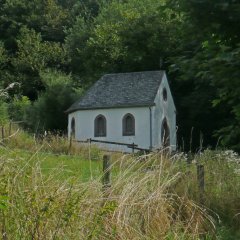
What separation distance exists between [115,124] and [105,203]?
3640 centimetres

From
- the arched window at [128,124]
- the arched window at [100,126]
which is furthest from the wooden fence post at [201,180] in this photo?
the arched window at [100,126]

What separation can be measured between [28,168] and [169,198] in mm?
1974

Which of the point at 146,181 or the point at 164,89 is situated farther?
the point at 164,89

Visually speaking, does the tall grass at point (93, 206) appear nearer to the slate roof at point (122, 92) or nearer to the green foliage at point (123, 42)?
the slate roof at point (122, 92)

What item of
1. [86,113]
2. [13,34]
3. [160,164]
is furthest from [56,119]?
[160,164]

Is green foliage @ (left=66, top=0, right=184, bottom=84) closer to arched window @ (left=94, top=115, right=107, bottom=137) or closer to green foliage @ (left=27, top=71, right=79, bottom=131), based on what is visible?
green foliage @ (left=27, top=71, right=79, bottom=131)

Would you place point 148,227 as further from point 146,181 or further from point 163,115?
point 163,115

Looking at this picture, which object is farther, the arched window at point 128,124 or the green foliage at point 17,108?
the green foliage at point 17,108

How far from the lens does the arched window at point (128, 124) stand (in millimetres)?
41344

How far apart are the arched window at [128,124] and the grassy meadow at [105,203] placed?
106ft

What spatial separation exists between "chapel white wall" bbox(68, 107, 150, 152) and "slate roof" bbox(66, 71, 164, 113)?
1.26ft

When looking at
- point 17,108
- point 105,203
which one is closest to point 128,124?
point 17,108

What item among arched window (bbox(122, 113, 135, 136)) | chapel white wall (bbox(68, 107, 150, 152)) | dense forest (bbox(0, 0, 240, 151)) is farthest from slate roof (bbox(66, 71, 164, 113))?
dense forest (bbox(0, 0, 240, 151))

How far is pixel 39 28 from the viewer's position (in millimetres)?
61875
